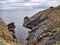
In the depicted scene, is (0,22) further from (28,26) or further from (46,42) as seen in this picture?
(28,26)

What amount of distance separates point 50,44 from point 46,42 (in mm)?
3447

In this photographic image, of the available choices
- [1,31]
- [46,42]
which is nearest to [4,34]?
[1,31]

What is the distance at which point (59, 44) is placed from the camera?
38250mm

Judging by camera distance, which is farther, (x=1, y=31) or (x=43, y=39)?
(x=43, y=39)

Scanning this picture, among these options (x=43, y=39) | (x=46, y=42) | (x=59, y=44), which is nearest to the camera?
(x=59, y=44)

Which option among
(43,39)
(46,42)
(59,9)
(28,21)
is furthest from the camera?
(28,21)

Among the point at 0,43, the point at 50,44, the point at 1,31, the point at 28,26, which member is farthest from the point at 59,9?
the point at 0,43

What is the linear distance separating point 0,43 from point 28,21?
86.5m

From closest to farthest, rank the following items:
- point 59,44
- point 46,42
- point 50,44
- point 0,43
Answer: point 0,43 < point 59,44 < point 50,44 < point 46,42

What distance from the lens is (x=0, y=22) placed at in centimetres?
4694

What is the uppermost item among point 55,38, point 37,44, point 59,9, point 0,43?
point 0,43

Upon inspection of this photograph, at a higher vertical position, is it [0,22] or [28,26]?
[0,22]

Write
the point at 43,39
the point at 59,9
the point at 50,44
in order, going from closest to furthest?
the point at 50,44 < the point at 43,39 < the point at 59,9

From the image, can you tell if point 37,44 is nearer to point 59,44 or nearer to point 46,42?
point 46,42
